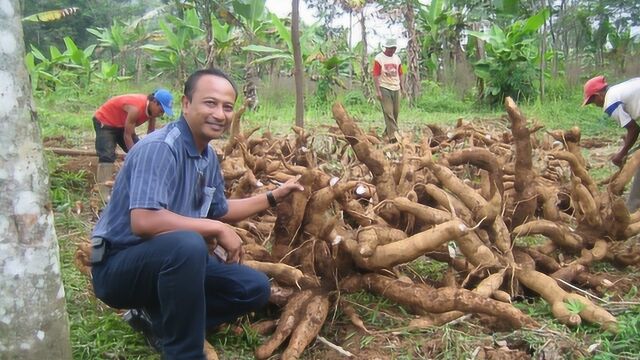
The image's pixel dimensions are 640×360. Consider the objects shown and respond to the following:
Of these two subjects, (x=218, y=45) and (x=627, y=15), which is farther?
(x=627, y=15)

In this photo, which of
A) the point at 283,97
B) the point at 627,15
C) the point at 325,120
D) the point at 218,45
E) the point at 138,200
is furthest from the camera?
the point at 627,15

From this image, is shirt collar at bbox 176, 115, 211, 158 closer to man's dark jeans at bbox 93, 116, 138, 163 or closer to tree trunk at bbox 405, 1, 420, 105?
man's dark jeans at bbox 93, 116, 138, 163

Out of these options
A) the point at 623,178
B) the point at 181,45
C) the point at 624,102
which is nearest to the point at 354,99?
the point at 181,45

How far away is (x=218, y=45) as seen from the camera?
1138 cm

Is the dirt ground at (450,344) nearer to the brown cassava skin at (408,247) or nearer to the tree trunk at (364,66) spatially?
the brown cassava skin at (408,247)

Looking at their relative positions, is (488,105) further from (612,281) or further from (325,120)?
(612,281)

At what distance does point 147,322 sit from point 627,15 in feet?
55.8

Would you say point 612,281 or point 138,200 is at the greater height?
point 138,200

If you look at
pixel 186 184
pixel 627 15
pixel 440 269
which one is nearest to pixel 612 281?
pixel 440 269

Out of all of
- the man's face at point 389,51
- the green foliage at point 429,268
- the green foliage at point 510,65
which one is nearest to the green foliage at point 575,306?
the green foliage at point 429,268

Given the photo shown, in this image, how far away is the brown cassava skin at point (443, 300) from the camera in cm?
245

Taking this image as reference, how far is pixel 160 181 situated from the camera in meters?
2.10

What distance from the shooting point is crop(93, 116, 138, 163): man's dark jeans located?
535 cm

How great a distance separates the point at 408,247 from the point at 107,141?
362 centimetres
